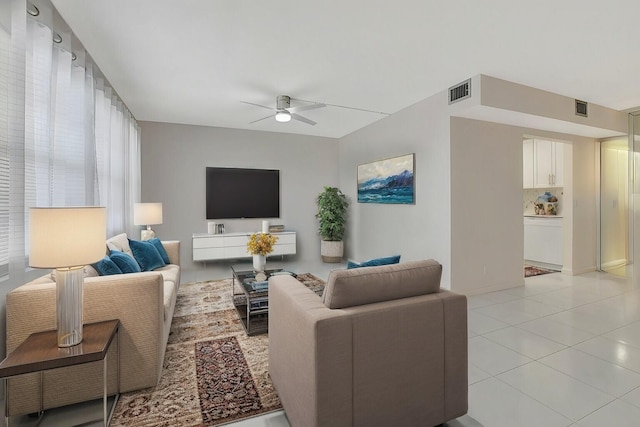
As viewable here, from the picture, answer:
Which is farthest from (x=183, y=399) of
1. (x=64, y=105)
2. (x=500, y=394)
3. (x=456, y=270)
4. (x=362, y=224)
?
(x=362, y=224)

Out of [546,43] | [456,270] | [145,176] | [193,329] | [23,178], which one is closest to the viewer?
[23,178]

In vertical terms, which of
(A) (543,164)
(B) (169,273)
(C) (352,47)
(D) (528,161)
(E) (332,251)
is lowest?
(E) (332,251)

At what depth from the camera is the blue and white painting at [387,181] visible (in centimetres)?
465

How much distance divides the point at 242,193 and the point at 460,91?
421 cm

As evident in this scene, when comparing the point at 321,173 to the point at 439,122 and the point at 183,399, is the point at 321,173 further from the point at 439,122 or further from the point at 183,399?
the point at 183,399

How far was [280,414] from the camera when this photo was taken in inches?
73.0

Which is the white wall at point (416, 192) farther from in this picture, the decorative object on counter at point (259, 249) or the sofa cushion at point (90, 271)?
the sofa cushion at point (90, 271)

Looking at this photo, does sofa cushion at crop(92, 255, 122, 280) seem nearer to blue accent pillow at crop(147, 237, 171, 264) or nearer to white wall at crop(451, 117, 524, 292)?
blue accent pillow at crop(147, 237, 171, 264)

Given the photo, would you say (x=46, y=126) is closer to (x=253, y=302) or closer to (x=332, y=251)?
(x=253, y=302)

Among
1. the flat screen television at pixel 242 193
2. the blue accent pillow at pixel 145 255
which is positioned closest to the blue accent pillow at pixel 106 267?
the blue accent pillow at pixel 145 255

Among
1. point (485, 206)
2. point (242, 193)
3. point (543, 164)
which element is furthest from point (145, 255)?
point (543, 164)

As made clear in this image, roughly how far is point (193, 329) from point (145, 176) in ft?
11.8

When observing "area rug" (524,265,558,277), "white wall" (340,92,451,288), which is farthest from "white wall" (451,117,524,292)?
"area rug" (524,265,558,277)

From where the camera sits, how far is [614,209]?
5.54 m
